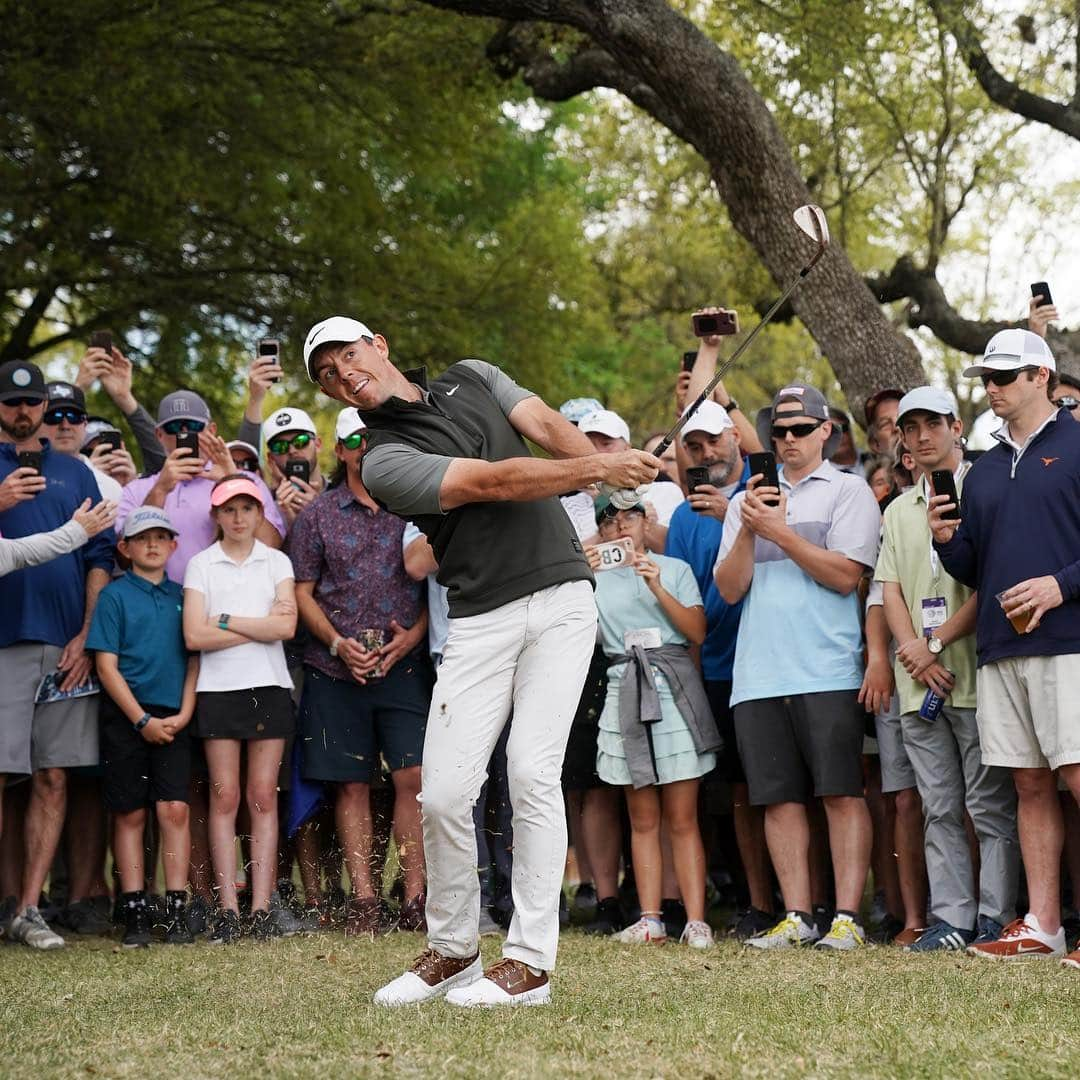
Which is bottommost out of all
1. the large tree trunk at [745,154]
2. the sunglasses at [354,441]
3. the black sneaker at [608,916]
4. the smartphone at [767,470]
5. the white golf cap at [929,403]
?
the black sneaker at [608,916]

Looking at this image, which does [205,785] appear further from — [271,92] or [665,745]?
[271,92]

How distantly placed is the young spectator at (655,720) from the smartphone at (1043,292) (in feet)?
7.87

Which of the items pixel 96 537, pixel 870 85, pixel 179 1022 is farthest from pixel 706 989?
pixel 870 85

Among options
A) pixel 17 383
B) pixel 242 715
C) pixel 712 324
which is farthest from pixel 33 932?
pixel 712 324

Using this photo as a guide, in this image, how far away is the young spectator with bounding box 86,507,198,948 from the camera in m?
8.21

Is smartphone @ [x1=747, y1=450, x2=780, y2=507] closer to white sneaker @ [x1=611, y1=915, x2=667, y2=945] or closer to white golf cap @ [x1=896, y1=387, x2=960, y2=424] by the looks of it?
white golf cap @ [x1=896, y1=387, x2=960, y2=424]

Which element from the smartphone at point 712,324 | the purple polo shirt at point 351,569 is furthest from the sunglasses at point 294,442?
the smartphone at point 712,324

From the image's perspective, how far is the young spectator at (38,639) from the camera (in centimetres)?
806

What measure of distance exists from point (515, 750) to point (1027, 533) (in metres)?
2.68

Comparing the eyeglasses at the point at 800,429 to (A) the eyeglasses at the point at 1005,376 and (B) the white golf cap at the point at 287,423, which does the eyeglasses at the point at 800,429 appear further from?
(B) the white golf cap at the point at 287,423

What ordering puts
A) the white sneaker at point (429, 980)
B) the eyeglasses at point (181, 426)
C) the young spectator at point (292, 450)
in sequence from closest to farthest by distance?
the white sneaker at point (429, 980), the eyeglasses at point (181, 426), the young spectator at point (292, 450)

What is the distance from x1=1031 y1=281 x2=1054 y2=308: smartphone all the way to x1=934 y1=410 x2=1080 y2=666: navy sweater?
61.1 inches

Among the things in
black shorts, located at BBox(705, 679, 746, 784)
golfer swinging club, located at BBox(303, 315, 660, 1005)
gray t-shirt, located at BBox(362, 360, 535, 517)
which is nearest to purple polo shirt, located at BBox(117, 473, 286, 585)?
black shorts, located at BBox(705, 679, 746, 784)

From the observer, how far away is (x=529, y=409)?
5.65 meters
